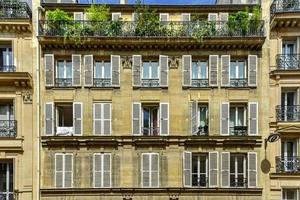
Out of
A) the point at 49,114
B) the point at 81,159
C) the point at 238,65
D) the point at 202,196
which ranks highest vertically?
the point at 238,65

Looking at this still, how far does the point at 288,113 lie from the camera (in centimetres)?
2586

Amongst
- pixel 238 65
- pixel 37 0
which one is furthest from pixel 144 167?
pixel 37 0

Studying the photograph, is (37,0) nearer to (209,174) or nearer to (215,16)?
(215,16)

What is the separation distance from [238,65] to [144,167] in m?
7.18

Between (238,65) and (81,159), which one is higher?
(238,65)

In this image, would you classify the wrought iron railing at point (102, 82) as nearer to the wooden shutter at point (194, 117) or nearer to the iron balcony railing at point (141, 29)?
the iron balcony railing at point (141, 29)

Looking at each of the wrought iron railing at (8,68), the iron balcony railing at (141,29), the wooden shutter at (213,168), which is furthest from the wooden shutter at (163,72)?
the wrought iron railing at (8,68)

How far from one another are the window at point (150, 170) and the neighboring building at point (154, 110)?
5 cm

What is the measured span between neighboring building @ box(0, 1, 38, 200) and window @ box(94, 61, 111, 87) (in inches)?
126

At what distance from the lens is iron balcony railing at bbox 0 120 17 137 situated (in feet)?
84.3

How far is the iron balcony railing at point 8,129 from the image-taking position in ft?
84.3

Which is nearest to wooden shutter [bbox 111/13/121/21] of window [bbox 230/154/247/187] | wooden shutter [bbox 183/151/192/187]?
wooden shutter [bbox 183/151/192/187]

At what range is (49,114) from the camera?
25.9 meters

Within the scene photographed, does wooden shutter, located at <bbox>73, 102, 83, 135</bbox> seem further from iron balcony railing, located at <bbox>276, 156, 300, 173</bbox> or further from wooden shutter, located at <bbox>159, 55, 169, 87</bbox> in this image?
iron balcony railing, located at <bbox>276, 156, 300, 173</bbox>
